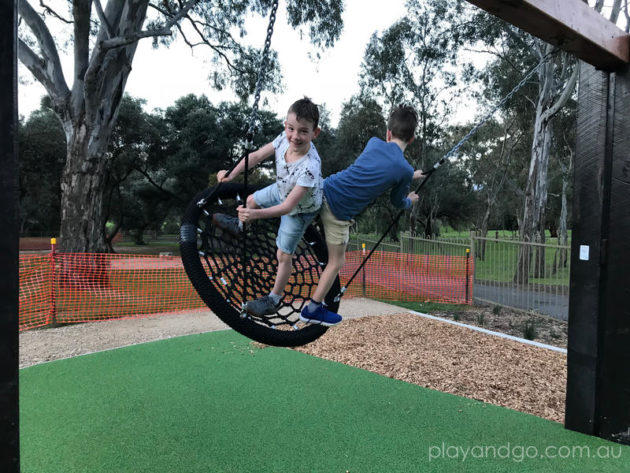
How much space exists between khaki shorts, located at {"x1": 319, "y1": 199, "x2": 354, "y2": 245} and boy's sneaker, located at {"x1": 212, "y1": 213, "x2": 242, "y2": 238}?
0.49 metres

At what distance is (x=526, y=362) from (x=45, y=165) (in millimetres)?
21590

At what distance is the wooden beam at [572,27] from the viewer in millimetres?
2461

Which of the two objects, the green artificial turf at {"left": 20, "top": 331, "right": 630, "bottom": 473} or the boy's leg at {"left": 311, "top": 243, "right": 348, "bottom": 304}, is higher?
the boy's leg at {"left": 311, "top": 243, "right": 348, "bottom": 304}

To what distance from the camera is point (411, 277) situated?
1153 cm

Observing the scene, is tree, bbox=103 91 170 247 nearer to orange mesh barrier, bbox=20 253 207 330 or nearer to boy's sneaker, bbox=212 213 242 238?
orange mesh barrier, bbox=20 253 207 330

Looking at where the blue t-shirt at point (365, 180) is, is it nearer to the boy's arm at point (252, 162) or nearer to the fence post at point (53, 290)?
the boy's arm at point (252, 162)

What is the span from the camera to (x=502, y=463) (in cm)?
330

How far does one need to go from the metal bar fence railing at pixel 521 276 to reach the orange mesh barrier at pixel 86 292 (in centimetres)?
636

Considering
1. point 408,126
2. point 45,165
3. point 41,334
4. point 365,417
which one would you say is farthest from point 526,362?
point 45,165

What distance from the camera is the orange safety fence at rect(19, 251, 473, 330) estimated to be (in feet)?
24.9

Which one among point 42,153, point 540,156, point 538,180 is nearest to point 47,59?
point 540,156

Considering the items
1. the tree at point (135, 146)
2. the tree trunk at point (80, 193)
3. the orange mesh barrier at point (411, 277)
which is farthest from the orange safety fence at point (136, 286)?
the tree at point (135, 146)

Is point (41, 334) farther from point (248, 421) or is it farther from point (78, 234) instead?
point (248, 421)

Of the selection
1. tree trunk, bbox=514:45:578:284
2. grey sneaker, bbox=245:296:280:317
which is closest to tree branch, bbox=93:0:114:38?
grey sneaker, bbox=245:296:280:317
